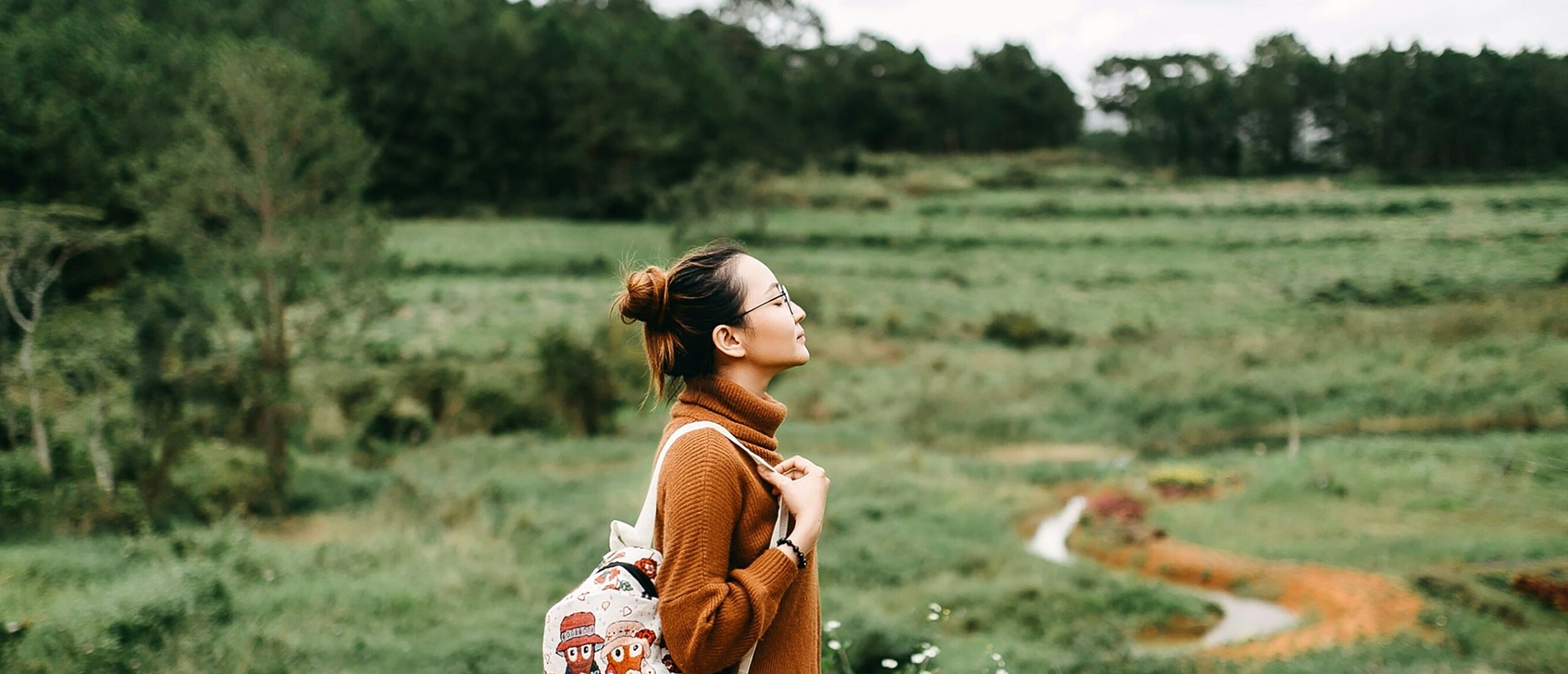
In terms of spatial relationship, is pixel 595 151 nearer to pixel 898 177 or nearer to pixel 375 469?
pixel 898 177

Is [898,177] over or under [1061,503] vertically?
over

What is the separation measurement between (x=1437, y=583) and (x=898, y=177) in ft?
168

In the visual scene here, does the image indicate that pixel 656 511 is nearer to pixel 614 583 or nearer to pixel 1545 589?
pixel 614 583

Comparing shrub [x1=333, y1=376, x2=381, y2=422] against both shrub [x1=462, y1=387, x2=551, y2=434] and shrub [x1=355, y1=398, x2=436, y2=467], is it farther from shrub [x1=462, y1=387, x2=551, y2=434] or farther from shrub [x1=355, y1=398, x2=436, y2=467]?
shrub [x1=462, y1=387, x2=551, y2=434]

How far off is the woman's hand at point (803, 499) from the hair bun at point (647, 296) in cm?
38

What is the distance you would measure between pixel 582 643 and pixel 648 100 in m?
52.6

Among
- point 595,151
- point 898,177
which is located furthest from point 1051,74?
point 595,151

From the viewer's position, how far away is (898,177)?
62.2 meters

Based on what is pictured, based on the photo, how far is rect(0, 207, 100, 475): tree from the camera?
1150 centimetres

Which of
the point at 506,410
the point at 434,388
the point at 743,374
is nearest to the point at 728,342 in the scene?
the point at 743,374

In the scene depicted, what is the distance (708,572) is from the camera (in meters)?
1.79

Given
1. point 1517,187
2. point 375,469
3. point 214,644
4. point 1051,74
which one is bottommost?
point 375,469

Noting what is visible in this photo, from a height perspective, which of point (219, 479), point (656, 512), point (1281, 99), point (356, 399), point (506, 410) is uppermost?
point (1281, 99)

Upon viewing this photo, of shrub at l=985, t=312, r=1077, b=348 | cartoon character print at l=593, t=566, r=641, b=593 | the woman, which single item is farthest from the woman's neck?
shrub at l=985, t=312, r=1077, b=348
